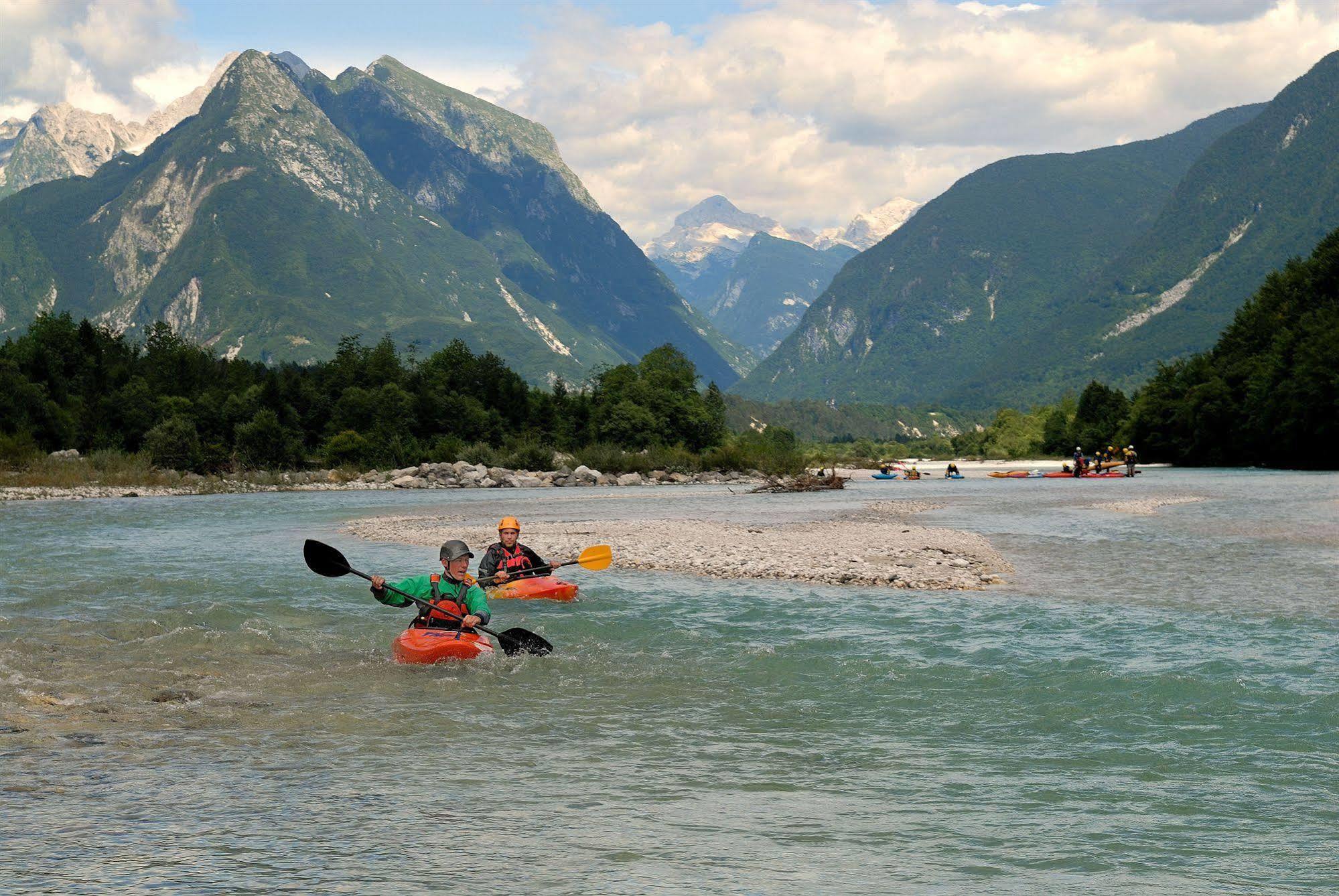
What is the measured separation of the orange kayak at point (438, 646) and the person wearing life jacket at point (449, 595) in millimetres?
210

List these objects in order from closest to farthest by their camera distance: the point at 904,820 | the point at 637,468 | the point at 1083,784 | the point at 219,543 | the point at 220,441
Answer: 1. the point at 904,820
2. the point at 1083,784
3. the point at 219,543
4. the point at 220,441
5. the point at 637,468

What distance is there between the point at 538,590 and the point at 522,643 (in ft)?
21.1

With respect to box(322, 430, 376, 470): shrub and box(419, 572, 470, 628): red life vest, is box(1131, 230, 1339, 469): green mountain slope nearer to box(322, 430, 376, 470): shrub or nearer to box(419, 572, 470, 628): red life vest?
box(322, 430, 376, 470): shrub

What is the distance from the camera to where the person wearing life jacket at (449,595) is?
17.4m

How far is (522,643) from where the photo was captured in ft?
57.5

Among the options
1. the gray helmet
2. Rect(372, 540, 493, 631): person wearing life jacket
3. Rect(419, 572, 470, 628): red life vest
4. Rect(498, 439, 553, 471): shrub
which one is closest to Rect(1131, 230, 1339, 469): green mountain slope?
Rect(498, 439, 553, 471): shrub

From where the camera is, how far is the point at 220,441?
9212 cm

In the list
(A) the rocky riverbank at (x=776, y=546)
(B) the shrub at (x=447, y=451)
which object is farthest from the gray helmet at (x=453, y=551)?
(B) the shrub at (x=447, y=451)

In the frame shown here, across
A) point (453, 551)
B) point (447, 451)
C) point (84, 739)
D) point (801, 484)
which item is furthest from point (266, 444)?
point (84, 739)

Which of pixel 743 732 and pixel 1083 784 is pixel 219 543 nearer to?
pixel 743 732

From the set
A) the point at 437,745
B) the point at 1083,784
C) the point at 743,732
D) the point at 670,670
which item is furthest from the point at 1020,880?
the point at 670,670

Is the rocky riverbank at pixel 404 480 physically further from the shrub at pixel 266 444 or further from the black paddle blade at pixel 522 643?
the black paddle blade at pixel 522 643

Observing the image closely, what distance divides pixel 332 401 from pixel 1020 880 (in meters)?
104

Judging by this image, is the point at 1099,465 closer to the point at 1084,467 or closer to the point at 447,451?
the point at 1084,467
